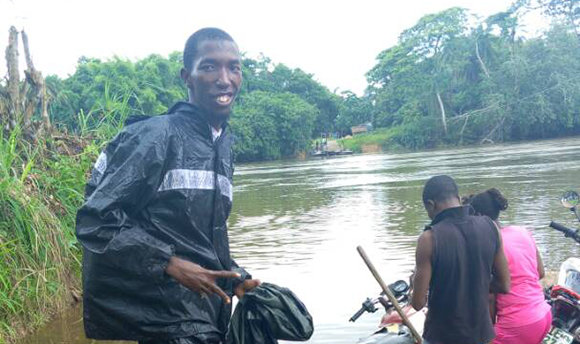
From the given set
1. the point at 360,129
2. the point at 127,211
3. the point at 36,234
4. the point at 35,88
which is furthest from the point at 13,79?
the point at 360,129

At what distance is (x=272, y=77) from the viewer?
72.5 meters

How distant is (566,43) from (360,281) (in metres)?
47.8

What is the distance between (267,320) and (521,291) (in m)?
2.12

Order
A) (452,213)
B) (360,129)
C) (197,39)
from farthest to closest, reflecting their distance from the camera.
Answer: (360,129), (452,213), (197,39)

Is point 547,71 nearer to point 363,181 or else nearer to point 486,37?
A: point 486,37

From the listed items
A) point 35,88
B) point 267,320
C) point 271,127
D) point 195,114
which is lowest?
point 267,320

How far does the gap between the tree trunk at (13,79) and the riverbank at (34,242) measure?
1.12 feet

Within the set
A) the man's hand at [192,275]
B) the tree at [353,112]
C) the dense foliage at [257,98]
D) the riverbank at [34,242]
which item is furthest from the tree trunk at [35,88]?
the tree at [353,112]

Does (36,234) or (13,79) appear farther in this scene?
(13,79)

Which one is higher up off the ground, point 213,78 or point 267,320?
point 213,78

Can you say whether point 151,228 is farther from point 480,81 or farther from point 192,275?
point 480,81

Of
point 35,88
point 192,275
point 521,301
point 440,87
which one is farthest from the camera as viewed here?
point 440,87

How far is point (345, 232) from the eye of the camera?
38.8 ft

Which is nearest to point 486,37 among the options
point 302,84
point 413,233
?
point 302,84
